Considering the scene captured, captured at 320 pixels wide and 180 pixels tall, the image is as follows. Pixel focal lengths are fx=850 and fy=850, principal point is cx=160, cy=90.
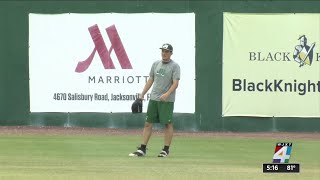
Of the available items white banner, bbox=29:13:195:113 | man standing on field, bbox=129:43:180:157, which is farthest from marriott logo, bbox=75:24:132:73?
man standing on field, bbox=129:43:180:157

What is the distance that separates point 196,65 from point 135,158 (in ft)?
23.1

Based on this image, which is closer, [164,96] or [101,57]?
[164,96]

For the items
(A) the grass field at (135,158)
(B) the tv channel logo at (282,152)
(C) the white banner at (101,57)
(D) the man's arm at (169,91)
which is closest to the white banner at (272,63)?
(C) the white banner at (101,57)

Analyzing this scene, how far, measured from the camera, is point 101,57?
20438 mm

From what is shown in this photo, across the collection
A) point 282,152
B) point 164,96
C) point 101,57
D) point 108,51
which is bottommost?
point 282,152

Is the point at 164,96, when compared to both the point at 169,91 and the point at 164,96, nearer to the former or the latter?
the point at 164,96

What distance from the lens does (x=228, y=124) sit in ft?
67.2

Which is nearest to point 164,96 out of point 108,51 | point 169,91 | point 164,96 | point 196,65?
point 164,96

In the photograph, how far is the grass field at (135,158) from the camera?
37.6ft

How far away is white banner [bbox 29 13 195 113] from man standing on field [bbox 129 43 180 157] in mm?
6155

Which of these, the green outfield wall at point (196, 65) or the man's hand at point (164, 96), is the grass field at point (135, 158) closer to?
the man's hand at point (164, 96)

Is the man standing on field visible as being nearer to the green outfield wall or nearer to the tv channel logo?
the tv channel logo

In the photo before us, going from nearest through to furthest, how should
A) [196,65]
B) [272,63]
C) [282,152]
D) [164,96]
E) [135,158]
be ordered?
[282,152], [135,158], [164,96], [272,63], [196,65]

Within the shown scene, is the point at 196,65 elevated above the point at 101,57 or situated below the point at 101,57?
below
